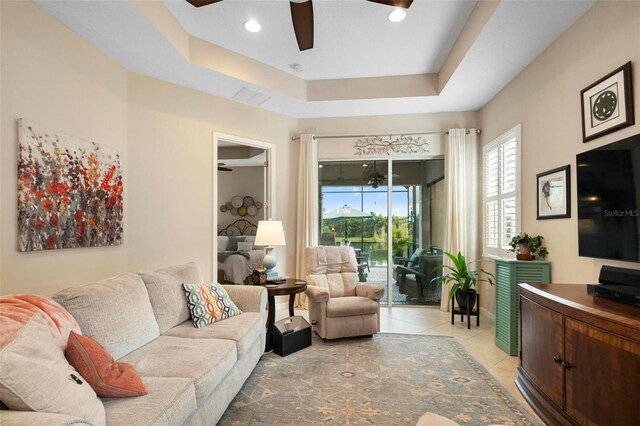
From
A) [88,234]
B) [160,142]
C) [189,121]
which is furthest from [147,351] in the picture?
[189,121]

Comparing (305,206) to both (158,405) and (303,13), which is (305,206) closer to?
(303,13)

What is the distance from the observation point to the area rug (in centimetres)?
216

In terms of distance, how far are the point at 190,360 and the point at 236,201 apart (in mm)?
4158

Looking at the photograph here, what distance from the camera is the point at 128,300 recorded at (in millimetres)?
2102

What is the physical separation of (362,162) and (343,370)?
3.20 metres

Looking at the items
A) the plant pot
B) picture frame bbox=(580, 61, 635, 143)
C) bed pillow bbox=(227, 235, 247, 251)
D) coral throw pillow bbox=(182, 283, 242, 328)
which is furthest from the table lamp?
picture frame bbox=(580, 61, 635, 143)

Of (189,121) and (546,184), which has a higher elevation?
(189,121)

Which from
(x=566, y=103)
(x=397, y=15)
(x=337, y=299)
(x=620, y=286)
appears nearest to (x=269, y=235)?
(x=337, y=299)

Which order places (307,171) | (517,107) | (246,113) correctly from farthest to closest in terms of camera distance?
(307,171)
(246,113)
(517,107)

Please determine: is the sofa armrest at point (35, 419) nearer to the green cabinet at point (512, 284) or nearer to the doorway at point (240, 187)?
the green cabinet at point (512, 284)

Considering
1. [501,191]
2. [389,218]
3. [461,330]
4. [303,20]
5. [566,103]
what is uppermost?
[303,20]

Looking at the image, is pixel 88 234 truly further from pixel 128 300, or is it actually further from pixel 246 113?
pixel 246 113

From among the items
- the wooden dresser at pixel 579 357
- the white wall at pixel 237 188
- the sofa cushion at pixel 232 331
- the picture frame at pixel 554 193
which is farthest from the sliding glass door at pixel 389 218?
the wooden dresser at pixel 579 357

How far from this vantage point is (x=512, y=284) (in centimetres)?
315
